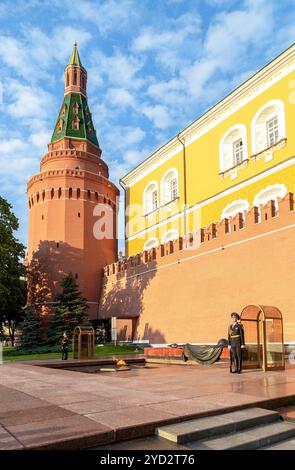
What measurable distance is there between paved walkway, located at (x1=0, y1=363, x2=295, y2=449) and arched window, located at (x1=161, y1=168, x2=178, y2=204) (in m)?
19.9

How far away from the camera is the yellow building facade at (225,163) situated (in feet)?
65.7

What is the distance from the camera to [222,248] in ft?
63.7

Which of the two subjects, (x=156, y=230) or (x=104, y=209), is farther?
(x=104, y=209)

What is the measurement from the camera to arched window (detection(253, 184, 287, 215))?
64.0ft

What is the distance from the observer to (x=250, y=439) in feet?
15.3

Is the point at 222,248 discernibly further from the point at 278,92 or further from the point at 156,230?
the point at 156,230

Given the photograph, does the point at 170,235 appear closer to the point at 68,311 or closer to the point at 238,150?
the point at 238,150

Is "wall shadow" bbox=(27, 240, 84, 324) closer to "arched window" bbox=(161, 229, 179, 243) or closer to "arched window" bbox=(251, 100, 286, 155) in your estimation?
"arched window" bbox=(161, 229, 179, 243)

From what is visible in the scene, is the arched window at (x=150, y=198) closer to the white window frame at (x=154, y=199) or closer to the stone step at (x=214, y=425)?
the white window frame at (x=154, y=199)

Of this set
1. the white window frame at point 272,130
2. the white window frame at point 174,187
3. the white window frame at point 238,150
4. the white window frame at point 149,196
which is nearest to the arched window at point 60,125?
the white window frame at point 149,196

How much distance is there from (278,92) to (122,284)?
14.2 metres

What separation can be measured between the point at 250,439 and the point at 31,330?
78.5 ft

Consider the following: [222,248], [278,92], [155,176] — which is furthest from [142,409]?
[155,176]

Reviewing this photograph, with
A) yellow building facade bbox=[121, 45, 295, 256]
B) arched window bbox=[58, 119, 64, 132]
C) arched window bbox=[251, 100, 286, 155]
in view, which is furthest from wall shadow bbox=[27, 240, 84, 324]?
arched window bbox=[251, 100, 286, 155]
